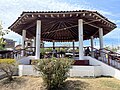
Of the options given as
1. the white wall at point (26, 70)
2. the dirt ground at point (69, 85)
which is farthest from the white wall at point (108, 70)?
the white wall at point (26, 70)

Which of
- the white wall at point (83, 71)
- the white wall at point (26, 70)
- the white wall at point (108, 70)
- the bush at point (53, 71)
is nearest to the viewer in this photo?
the bush at point (53, 71)

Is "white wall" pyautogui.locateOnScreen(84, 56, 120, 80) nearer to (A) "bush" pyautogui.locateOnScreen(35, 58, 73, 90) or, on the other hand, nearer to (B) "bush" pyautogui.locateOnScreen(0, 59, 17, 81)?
(A) "bush" pyautogui.locateOnScreen(35, 58, 73, 90)

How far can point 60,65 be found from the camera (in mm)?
9391

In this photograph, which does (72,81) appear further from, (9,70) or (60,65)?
(9,70)

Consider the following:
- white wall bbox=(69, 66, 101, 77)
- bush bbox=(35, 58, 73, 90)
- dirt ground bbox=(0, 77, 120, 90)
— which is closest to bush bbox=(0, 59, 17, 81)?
dirt ground bbox=(0, 77, 120, 90)

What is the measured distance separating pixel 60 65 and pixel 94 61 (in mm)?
5117

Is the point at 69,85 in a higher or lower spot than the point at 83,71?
lower

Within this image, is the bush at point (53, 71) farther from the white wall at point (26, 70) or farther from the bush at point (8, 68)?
the white wall at point (26, 70)

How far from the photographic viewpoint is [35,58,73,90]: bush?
9156 mm

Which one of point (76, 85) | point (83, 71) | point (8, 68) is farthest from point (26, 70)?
point (76, 85)

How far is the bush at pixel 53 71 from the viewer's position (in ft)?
30.0

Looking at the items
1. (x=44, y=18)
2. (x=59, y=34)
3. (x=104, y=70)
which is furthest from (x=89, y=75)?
(x=59, y=34)

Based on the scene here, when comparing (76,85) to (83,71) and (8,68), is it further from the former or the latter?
(8,68)

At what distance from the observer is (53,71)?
917 cm
